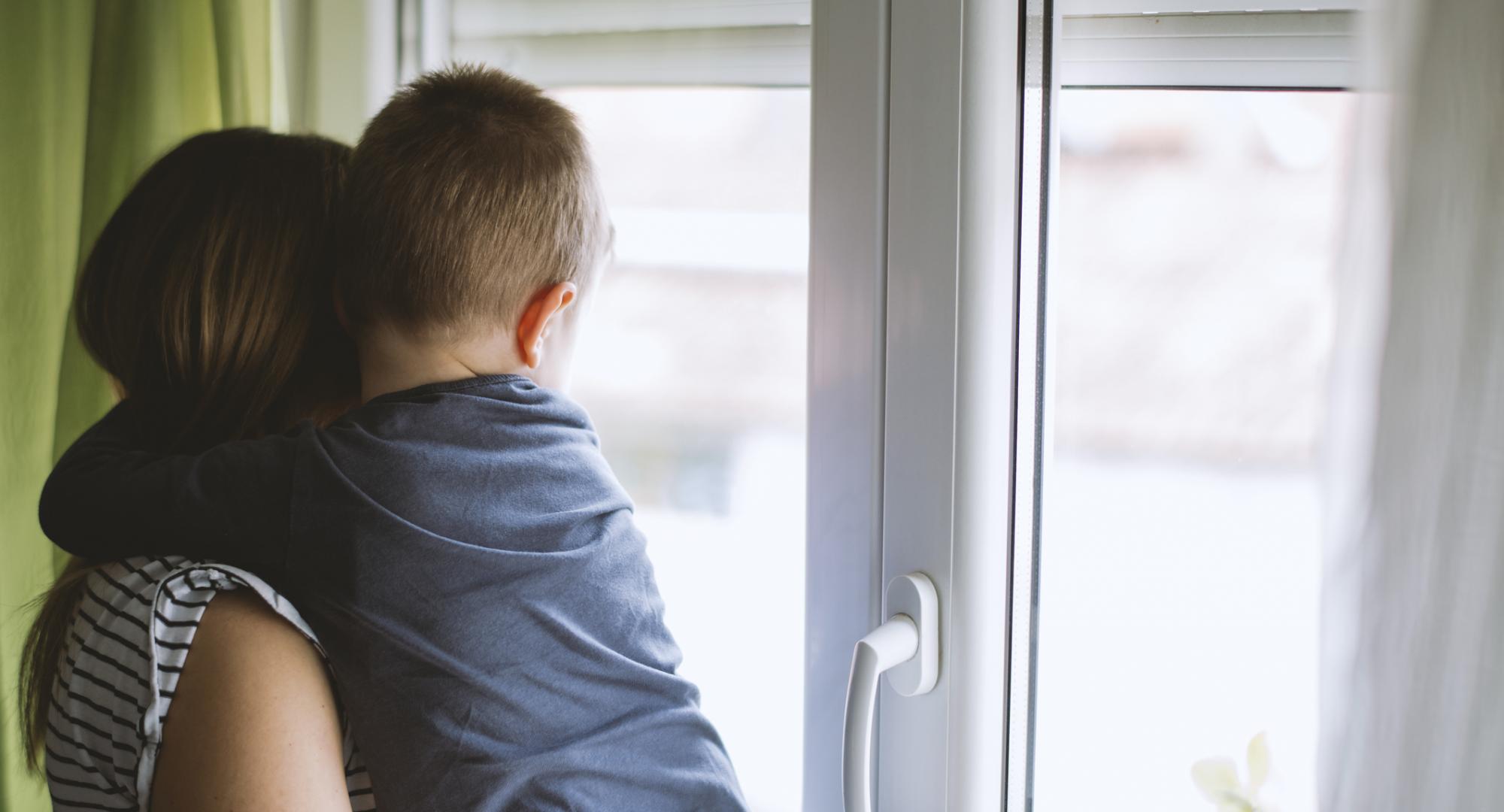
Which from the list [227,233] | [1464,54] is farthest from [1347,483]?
[227,233]

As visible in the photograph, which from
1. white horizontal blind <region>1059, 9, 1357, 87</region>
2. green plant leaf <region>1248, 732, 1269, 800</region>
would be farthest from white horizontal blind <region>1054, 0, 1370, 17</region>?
green plant leaf <region>1248, 732, 1269, 800</region>

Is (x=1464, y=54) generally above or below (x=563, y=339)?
above

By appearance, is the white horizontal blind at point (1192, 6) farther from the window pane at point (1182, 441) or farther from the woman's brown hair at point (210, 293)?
the woman's brown hair at point (210, 293)

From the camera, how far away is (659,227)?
0.98 metres

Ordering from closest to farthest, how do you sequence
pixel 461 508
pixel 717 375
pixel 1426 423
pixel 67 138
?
pixel 1426 423 → pixel 461 508 → pixel 717 375 → pixel 67 138

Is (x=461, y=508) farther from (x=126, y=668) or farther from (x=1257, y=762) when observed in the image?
(x=1257, y=762)

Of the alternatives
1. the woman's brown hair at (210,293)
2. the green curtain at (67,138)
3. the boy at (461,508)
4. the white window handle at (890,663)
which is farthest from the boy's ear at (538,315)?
Result: the green curtain at (67,138)

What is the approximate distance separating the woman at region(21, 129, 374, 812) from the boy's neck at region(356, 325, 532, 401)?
82 mm

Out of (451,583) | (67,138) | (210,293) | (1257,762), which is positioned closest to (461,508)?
(451,583)

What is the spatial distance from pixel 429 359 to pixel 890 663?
1.39 ft

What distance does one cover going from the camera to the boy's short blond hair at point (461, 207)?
0.74 metres

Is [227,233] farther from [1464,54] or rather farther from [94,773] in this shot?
[1464,54]

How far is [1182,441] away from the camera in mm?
742

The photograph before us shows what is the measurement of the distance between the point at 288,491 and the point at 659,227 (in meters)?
0.43
